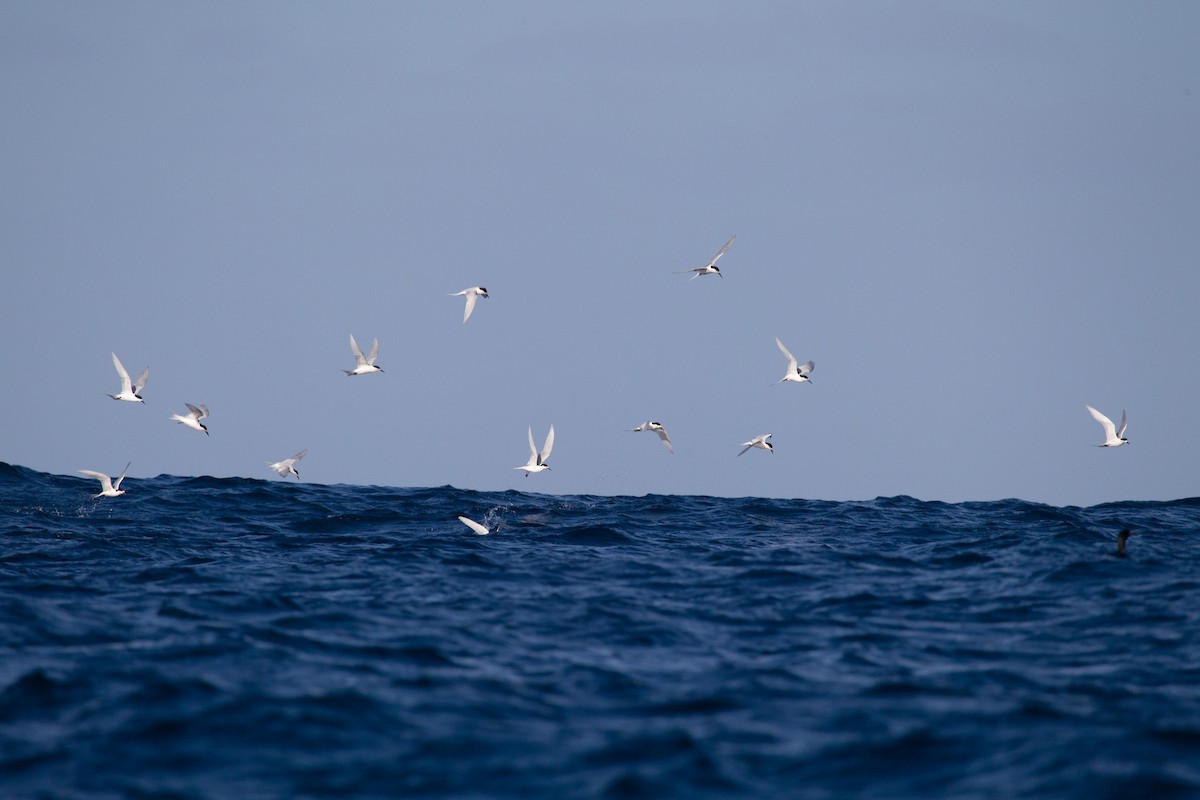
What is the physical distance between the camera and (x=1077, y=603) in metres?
20.9

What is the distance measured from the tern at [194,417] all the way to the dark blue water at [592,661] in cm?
365

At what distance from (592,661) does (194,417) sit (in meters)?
19.6

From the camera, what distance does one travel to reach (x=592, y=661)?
17.4 meters

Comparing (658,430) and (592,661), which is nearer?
(592,661)

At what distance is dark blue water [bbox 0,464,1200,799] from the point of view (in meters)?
13.2

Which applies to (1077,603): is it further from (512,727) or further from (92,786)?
(92,786)

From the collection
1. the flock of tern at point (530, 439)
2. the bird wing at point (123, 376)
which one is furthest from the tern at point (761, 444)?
the bird wing at point (123, 376)

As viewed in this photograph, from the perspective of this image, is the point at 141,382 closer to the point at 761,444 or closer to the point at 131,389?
the point at 131,389

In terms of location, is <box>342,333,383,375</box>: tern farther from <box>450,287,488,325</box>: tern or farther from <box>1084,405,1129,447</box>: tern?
<box>1084,405,1129,447</box>: tern

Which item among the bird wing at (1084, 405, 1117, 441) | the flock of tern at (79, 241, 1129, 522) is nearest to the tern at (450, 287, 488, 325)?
the flock of tern at (79, 241, 1129, 522)

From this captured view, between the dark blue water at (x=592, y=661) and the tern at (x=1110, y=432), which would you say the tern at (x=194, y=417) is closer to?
the dark blue water at (x=592, y=661)

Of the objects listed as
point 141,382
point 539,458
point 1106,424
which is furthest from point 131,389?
point 1106,424

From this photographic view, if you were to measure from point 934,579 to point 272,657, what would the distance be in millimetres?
12578

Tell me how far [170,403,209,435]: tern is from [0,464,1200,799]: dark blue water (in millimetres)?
3650
